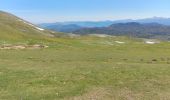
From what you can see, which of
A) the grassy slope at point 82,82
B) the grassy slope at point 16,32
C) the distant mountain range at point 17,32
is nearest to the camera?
the grassy slope at point 82,82

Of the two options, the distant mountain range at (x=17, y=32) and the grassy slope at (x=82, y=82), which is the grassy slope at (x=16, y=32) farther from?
the grassy slope at (x=82, y=82)

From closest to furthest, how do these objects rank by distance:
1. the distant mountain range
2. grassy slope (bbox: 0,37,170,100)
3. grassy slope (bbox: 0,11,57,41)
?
grassy slope (bbox: 0,37,170,100) → grassy slope (bbox: 0,11,57,41) → the distant mountain range

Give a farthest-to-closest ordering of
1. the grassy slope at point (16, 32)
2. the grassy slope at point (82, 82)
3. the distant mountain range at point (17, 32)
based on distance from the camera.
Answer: the distant mountain range at point (17, 32) → the grassy slope at point (16, 32) → the grassy slope at point (82, 82)

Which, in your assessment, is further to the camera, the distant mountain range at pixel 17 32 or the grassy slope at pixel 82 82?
the distant mountain range at pixel 17 32

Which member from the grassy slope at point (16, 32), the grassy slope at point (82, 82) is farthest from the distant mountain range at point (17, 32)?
the grassy slope at point (82, 82)

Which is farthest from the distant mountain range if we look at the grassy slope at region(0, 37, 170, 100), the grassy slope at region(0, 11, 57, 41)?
the grassy slope at region(0, 37, 170, 100)

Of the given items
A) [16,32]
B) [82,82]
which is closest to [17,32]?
[16,32]

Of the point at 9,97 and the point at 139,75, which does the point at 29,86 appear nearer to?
the point at 9,97

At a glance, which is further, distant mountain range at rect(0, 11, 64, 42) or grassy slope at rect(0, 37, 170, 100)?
distant mountain range at rect(0, 11, 64, 42)

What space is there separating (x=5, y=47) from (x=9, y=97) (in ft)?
136

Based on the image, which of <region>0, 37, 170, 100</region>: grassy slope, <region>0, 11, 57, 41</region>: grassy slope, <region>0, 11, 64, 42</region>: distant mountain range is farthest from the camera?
<region>0, 11, 64, 42</region>: distant mountain range

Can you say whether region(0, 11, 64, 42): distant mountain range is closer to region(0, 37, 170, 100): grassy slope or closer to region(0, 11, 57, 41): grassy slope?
region(0, 11, 57, 41): grassy slope

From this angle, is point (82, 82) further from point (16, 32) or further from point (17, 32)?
point (17, 32)

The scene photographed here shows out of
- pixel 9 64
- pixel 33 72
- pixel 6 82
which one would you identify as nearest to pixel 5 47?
pixel 9 64
